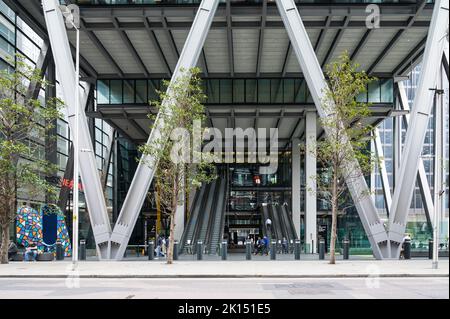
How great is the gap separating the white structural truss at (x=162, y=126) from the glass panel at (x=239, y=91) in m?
13.8

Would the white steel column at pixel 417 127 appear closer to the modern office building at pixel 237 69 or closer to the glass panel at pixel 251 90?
the modern office building at pixel 237 69

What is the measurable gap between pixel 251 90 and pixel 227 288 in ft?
88.7

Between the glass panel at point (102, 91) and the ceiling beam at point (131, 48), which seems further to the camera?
the glass panel at point (102, 91)

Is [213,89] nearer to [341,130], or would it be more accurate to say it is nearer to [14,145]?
[341,130]

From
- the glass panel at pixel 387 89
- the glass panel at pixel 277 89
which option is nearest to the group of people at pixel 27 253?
the glass panel at pixel 277 89

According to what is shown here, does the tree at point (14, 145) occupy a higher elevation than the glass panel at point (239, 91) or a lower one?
lower

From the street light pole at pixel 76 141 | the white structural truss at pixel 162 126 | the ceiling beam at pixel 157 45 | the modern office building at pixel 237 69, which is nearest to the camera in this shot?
the street light pole at pixel 76 141

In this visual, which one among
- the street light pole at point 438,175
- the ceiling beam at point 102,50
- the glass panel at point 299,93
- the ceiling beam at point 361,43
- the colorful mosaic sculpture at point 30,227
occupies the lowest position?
the colorful mosaic sculpture at point 30,227

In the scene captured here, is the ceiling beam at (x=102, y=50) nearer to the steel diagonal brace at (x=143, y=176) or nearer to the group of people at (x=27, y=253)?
the steel diagonal brace at (x=143, y=176)

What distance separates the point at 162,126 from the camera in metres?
25.0

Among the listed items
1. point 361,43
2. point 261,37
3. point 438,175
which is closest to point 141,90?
point 261,37

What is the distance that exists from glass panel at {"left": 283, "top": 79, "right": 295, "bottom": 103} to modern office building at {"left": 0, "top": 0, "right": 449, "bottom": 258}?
0.07 metres

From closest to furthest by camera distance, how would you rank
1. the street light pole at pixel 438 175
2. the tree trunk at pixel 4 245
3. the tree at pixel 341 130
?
the street light pole at pixel 438 175 → the tree at pixel 341 130 → the tree trunk at pixel 4 245

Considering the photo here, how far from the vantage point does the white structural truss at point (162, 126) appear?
25062 mm
